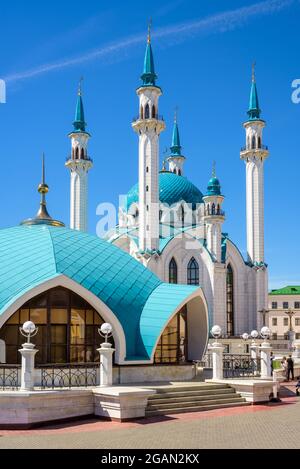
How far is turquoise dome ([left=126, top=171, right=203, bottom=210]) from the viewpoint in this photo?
51562 millimetres

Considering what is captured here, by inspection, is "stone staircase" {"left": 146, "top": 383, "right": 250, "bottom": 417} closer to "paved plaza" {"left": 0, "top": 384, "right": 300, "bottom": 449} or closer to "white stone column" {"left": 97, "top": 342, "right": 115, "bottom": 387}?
"paved plaza" {"left": 0, "top": 384, "right": 300, "bottom": 449}

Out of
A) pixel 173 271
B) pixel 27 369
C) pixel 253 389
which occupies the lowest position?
pixel 253 389

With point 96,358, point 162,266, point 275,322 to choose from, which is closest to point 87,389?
point 96,358

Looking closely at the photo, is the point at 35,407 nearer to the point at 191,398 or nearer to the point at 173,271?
the point at 191,398

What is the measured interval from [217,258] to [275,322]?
29870mm

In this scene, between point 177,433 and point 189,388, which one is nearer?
point 177,433

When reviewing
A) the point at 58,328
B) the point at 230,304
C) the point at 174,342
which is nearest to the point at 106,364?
the point at 58,328

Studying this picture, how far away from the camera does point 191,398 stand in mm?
15758

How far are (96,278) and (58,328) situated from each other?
1.85 metres

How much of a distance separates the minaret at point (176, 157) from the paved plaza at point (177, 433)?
48.1 m

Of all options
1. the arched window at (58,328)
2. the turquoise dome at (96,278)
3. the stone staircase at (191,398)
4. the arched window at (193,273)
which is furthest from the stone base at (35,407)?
the arched window at (193,273)

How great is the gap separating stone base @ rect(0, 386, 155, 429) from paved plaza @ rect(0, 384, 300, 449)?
28cm

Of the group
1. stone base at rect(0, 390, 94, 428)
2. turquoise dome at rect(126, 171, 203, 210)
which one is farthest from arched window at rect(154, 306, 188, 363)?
turquoise dome at rect(126, 171, 203, 210)

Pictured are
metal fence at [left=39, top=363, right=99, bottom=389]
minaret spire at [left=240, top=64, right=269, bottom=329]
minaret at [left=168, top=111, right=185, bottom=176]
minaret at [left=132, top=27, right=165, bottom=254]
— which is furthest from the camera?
minaret at [left=168, top=111, right=185, bottom=176]
